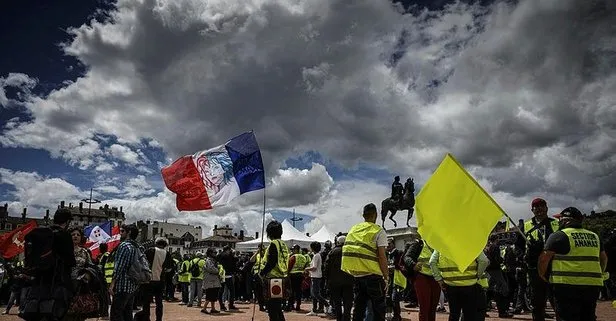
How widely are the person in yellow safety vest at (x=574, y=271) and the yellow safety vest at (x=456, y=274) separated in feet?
2.65

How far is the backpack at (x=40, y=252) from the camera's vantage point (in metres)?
5.01

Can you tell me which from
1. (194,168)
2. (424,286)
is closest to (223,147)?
(194,168)

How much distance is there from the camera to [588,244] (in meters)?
5.14

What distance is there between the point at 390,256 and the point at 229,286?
7.23m

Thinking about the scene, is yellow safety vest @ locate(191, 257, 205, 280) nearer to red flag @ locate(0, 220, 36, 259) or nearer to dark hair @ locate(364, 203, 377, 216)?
red flag @ locate(0, 220, 36, 259)

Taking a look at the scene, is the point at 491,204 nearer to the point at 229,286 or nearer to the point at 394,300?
the point at 394,300

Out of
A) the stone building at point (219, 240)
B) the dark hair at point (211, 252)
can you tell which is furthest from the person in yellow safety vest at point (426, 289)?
the stone building at point (219, 240)

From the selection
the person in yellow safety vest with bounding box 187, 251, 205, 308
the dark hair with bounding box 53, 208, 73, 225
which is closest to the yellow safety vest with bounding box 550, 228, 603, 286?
the dark hair with bounding box 53, 208, 73, 225

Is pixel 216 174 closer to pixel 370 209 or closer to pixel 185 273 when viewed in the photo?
pixel 370 209

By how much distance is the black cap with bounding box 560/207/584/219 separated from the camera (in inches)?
209

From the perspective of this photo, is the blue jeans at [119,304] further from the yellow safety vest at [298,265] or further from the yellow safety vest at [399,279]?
the yellow safety vest at [298,265]

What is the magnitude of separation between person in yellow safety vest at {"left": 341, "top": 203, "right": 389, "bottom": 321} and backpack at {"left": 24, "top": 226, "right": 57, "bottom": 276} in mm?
3596

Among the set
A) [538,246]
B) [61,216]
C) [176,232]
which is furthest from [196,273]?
[176,232]

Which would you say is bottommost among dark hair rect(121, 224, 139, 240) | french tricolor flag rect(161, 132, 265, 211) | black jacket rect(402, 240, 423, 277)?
black jacket rect(402, 240, 423, 277)
